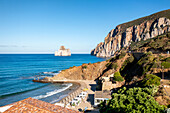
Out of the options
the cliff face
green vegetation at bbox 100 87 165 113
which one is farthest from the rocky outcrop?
the cliff face

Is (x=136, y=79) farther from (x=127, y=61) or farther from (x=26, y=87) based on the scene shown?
(x=26, y=87)

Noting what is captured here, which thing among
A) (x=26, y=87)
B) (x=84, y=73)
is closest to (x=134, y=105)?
(x=26, y=87)

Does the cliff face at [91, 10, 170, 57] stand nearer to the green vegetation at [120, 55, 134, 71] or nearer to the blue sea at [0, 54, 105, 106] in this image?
the green vegetation at [120, 55, 134, 71]

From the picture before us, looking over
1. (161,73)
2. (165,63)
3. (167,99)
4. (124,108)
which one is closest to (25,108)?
(124,108)

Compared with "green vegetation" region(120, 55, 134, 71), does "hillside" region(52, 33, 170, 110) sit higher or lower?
lower

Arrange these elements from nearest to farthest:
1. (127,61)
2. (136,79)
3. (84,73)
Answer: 1. (136,79)
2. (127,61)
3. (84,73)

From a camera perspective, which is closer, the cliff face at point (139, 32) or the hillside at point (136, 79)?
the hillside at point (136, 79)

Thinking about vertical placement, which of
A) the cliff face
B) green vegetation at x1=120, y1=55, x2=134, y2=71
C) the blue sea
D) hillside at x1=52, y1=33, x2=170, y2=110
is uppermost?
the cliff face

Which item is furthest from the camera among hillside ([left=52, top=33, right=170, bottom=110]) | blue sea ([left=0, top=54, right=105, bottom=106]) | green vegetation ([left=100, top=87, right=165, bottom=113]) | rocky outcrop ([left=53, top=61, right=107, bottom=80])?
rocky outcrop ([left=53, top=61, right=107, bottom=80])

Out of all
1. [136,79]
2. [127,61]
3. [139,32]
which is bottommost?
[136,79]

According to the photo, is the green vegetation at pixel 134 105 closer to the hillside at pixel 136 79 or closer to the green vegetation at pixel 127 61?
the hillside at pixel 136 79

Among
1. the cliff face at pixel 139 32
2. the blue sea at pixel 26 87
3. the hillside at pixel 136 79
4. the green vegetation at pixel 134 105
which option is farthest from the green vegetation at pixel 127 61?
the cliff face at pixel 139 32

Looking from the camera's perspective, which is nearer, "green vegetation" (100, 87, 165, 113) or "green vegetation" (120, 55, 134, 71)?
"green vegetation" (100, 87, 165, 113)

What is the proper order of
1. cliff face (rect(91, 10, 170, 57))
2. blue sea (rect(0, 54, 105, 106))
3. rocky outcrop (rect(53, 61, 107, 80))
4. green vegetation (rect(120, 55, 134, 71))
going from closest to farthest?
blue sea (rect(0, 54, 105, 106)) → green vegetation (rect(120, 55, 134, 71)) → rocky outcrop (rect(53, 61, 107, 80)) → cliff face (rect(91, 10, 170, 57))
